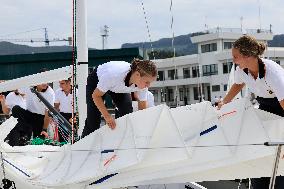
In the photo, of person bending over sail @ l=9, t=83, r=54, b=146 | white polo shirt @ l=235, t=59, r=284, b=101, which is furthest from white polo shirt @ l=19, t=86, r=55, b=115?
white polo shirt @ l=235, t=59, r=284, b=101

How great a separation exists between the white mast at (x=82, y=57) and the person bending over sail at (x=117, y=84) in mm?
564

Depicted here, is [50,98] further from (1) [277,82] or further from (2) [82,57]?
(1) [277,82]

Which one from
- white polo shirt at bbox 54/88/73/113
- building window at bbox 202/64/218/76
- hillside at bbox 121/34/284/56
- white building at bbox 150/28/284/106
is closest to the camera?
white polo shirt at bbox 54/88/73/113

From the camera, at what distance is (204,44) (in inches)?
1893

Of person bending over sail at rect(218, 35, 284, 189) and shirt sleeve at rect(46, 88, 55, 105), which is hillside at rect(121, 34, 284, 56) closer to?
shirt sleeve at rect(46, 88, 55, 105)

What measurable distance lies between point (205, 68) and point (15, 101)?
38209 mm

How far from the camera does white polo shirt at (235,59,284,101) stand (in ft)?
10.6

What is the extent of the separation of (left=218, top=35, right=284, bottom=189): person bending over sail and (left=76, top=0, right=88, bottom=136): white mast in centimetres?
209

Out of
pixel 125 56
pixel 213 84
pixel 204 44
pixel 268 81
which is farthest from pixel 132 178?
pixel 204 44

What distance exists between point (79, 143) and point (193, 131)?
1.00m

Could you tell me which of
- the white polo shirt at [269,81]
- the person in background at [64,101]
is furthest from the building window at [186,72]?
the white polo shirt at [269,81]

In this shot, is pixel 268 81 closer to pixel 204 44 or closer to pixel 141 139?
pixel 141 139

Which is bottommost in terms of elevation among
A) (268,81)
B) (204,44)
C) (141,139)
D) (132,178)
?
(132,178)

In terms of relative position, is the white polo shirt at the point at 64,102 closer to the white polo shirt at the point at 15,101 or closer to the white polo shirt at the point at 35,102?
the white polo shirt at the point at 35,102
